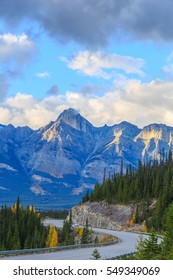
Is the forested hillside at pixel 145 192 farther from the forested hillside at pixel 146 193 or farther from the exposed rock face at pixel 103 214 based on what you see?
the exposed rock face at pixel 103 214

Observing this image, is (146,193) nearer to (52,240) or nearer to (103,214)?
(103,214)

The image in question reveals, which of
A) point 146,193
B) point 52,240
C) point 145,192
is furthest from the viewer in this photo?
point 145,192

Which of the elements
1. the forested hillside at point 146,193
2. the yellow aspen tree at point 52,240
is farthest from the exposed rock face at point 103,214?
the yellow aspen tree at point 52,240

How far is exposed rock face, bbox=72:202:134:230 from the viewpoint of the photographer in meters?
140

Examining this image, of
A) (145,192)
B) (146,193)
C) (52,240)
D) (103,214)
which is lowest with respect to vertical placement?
(52,240)

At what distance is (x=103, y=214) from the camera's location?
152 metres

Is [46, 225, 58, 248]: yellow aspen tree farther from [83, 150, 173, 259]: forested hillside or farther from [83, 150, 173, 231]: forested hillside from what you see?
[83, 150, 173, 231]: forested hillside

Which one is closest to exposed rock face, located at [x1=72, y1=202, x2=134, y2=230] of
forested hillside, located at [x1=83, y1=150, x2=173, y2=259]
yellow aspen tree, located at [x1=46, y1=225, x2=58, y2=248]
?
forested hillside, located at [x1=83, y1=150, x2=173, y2=259]

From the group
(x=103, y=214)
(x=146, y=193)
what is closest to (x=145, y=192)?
(x=146, y=193)

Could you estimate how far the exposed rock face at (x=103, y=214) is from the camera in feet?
458
